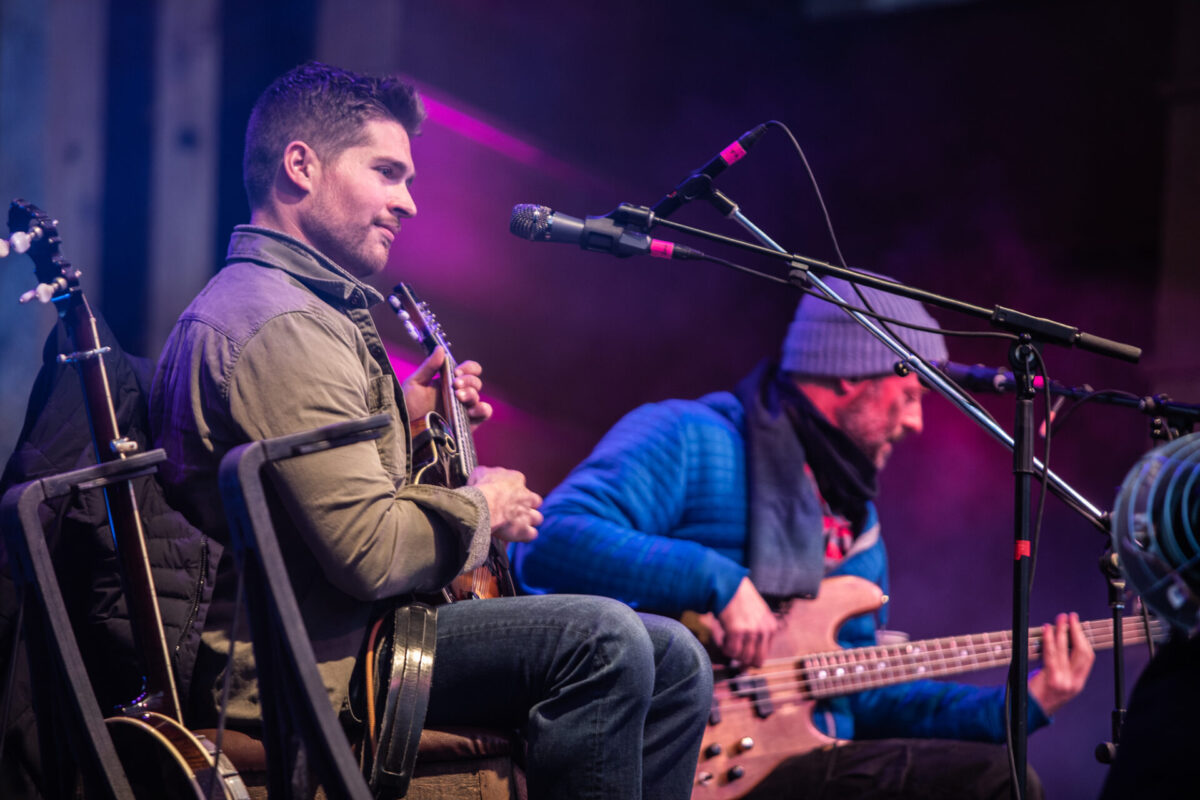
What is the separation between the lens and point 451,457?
203 cm

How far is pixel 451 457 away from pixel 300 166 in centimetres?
63

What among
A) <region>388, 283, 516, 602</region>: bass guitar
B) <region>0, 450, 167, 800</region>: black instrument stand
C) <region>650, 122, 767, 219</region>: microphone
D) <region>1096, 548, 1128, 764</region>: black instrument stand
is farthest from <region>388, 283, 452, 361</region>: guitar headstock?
<region>1096, 548, 1128, 764</region>: black instrument stand

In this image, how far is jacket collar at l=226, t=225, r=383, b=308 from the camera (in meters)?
1.88

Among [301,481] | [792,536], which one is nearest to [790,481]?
[792,536]

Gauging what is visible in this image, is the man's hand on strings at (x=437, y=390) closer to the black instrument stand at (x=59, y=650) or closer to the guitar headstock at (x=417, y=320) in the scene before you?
the guitar headstock at (x=417, y=320)

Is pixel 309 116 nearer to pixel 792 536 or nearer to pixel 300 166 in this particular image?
pixel 300 166

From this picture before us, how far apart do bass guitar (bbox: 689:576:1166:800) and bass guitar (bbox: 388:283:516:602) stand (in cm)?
87

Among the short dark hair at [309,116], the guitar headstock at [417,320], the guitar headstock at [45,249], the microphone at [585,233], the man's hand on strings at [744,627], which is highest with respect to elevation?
the short dark hair at [309,116]

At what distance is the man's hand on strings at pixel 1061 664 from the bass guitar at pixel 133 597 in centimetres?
237

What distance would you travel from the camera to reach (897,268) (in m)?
3.95

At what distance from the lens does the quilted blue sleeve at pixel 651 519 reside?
108 inches

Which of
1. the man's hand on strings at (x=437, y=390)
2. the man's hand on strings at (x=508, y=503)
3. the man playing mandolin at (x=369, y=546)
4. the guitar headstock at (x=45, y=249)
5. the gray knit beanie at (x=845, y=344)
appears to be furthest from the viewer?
the gray knit beanie at (x=845, y=344)

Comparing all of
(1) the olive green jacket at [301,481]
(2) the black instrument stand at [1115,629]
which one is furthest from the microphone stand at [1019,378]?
(1) the olive green jacket at [301,481]

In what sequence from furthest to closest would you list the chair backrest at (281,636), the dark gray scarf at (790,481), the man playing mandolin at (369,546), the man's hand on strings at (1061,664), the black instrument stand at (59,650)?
the man's hand on strings at (1061,664), the dark gray scarf at (790,481), the man playing mandolin at (369,546), the black instrument stand at (59,650), the chair backrest at (281,636)
